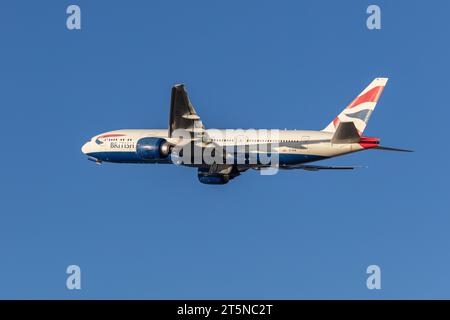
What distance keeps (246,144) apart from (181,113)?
8.99 m

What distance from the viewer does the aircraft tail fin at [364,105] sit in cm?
8275

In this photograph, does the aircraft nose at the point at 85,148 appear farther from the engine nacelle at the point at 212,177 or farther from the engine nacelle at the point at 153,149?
the engine nacelle at the point at 212,177

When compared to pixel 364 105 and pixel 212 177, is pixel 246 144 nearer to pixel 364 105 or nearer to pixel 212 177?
pixel 212 177

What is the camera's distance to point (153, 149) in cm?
7875

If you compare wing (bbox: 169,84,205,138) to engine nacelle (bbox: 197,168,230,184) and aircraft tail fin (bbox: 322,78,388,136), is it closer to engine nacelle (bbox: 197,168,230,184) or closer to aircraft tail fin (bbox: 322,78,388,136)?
engine nacelle (bbox: 197,168,230,184)

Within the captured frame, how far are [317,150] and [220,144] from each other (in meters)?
8.34

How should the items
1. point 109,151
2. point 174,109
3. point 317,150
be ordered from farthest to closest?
1. point 109,151
2. point 317,150
3. point 174,109

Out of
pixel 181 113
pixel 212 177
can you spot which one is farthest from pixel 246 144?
pixel 181 113

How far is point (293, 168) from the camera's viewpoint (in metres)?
82.0

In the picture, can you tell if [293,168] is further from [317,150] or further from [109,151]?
[109,151]

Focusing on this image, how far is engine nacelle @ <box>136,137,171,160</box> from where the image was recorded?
78812mm

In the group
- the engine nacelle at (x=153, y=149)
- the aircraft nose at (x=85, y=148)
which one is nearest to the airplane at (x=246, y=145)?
the engine nacelle at (x=153, y=149)
